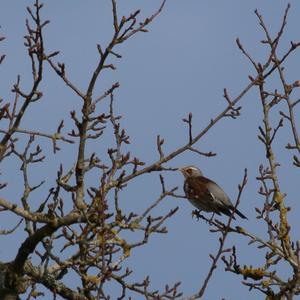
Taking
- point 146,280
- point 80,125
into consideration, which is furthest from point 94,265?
point 80,125

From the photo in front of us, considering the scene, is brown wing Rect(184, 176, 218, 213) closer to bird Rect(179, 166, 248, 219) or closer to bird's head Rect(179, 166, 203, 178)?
bird Rect(179, 166, 248, 219)

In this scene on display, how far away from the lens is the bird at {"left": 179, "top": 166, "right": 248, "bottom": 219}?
1397cm

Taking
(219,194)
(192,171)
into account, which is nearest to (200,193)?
(219,194)

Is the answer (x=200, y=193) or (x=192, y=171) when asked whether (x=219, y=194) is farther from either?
(x=192, y=171)

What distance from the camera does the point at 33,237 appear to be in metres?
8.54

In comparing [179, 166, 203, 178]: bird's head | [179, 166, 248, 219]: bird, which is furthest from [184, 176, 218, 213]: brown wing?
[179, 166, 203, 178]: bird's head

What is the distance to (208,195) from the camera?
555 inches

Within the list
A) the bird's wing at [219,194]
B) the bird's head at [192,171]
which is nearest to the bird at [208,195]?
Result: the bird's wing at [219,194]

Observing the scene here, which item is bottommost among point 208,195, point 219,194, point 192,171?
point 208,195

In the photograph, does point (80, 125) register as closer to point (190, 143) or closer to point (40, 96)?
point (40, 96)

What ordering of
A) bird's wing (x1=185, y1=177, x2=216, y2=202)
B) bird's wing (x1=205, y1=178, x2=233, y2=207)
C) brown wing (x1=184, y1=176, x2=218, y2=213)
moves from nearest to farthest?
brown wing (x1=184, y1=176, x2=218, y2=213), bird's wing (x1=185, y1=177, x2=216, y2=202), bird's wing (x1=205, y1=178, x2=233, y2=207)

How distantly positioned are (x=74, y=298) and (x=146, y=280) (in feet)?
2.87

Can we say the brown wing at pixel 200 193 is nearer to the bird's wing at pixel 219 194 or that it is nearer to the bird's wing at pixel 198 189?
the bird's wing at pixel 198 189

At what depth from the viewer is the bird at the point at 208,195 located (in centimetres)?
1397
